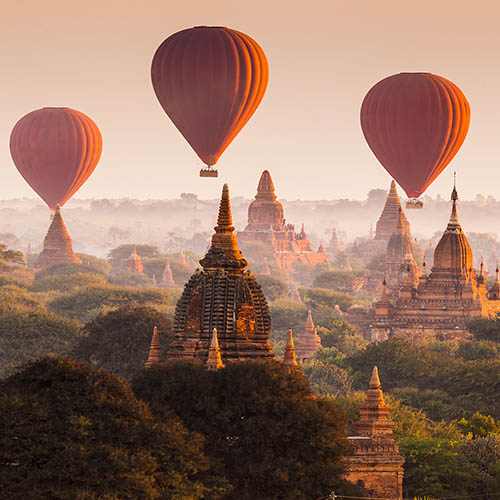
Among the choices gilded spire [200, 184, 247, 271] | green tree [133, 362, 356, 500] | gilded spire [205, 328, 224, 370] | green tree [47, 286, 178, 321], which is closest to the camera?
green tree [133, 362, 356, 500]

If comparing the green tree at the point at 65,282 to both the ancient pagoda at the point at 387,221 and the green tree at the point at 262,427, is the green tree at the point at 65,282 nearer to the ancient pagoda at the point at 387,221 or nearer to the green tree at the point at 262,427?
the ancient pagoda at the point at 387,221

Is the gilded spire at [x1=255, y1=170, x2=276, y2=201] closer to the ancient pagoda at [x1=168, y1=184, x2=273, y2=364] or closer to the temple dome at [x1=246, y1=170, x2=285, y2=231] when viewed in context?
the temple dome at [x1=246, y1=170, x2=285, y2=231]

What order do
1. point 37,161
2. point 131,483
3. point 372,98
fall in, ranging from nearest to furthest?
1. point 131,483
2. point 372,98
3. point 37,161

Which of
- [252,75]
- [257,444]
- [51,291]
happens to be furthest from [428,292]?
[257,444]

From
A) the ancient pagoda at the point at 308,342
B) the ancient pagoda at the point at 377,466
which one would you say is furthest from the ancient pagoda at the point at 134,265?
the ancient pagoda at the point at 377,466

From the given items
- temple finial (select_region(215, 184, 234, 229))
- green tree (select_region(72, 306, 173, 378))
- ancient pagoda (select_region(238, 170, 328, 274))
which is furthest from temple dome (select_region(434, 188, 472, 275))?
ancient pagoda (select_region(238, 170, 328, 274))

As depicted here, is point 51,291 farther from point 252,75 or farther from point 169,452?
point 169,452
